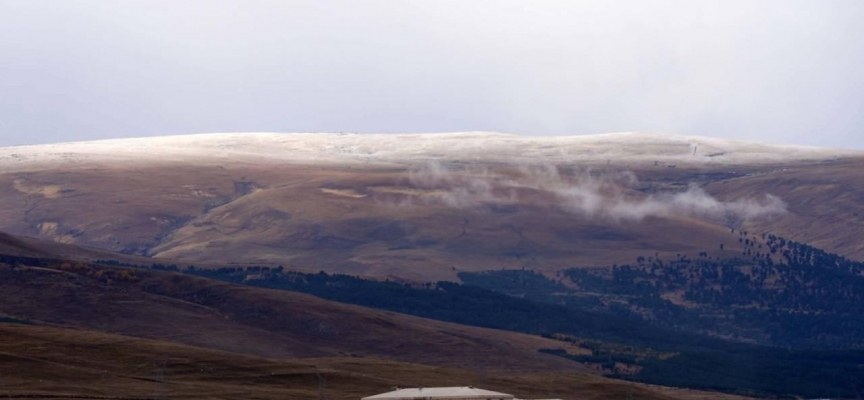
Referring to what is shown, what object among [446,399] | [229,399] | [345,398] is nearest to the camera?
[446,399]

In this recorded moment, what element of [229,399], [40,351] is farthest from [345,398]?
[40,351]

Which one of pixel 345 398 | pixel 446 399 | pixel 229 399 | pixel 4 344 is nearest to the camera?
pixel 446 399

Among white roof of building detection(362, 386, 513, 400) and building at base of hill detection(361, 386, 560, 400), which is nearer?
building at base of hill detection(361, 386, 560, 400)

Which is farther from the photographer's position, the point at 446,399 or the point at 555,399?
the point at 555,399

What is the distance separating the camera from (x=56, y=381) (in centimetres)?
17825

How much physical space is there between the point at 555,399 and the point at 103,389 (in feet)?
186

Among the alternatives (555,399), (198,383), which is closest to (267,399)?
(198,383)

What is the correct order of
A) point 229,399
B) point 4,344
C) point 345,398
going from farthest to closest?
1. point 4,344
2. point 345,398
3. point 229,399

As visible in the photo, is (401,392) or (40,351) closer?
(401,392)

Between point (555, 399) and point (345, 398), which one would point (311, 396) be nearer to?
point (345, 398)

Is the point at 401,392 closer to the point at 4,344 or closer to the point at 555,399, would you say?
the point at 555,399

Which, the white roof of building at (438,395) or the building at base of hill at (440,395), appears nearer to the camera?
the building at base of hill at (440,395)

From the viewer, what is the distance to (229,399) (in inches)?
6767

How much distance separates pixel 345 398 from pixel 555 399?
2827cm
